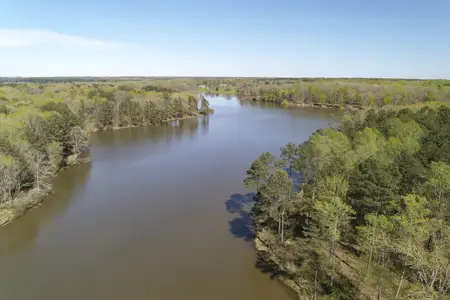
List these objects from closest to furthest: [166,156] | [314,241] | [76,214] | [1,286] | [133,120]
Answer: [314,241]
[1,286]
[76,214]
[166,156]
[133,120]

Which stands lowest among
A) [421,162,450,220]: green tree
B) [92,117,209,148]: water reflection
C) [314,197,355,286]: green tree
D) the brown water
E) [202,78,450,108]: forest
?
the brown water

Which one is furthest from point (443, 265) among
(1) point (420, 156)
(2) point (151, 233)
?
(2) point (151, 233)

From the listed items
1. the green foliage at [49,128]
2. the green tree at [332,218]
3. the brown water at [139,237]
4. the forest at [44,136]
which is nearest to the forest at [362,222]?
the green tree at [332,218]

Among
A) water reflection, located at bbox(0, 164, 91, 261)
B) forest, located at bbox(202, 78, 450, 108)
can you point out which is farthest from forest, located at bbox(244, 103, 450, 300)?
forest, located at bbox(202, 78, 450, 108)

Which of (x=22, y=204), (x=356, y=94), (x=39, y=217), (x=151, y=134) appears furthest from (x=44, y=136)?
(x=356, y=94)

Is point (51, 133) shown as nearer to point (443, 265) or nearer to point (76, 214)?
point (76, 214)

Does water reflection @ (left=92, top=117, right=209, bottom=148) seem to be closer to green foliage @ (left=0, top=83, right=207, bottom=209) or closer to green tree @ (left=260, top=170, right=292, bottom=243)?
green foliage @ (left=0, top=83, right=207, bottom=209)
